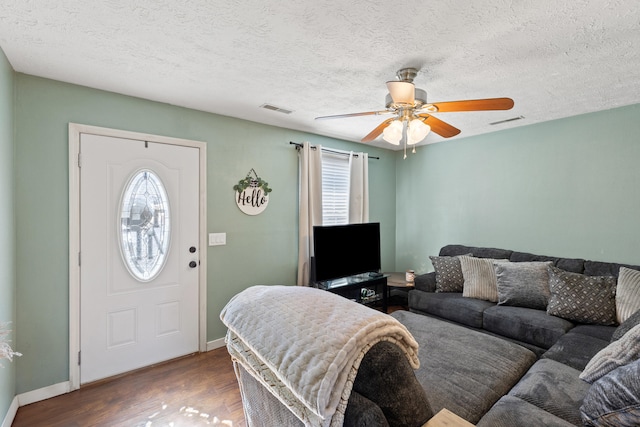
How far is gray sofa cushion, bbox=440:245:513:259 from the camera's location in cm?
354

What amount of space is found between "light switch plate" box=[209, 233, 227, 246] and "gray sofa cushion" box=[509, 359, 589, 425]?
2.67m

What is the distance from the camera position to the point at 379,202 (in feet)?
15.6

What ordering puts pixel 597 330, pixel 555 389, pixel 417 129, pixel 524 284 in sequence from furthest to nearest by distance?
pixel 524 284
pixel 597 330
pixel 417 129
pixel 555 389

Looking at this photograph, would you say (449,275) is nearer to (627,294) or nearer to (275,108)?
(627,294)

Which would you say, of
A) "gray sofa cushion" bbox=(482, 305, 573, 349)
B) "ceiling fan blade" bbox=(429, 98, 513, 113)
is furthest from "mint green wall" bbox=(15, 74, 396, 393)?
"gray sofa cushion" bbox=(482, 305, 573, 349)

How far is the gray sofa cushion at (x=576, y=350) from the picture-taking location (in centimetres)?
187

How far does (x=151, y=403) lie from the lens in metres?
2.23

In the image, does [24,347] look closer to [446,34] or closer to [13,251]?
[13,251]

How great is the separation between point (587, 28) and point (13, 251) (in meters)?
3.92

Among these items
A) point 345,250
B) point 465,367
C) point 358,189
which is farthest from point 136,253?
point 358,189

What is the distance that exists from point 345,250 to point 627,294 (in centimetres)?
254

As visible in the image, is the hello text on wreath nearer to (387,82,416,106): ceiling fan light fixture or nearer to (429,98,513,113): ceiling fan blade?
(387,82,416,106): ceiling fan light fixture

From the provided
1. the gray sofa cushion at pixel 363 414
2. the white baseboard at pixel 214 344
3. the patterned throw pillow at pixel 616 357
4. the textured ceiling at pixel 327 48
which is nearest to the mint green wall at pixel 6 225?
the textured ceiling at pixel 327 48

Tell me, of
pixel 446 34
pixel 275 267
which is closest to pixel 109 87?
pixel 275 267
